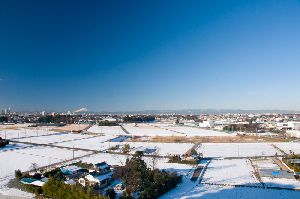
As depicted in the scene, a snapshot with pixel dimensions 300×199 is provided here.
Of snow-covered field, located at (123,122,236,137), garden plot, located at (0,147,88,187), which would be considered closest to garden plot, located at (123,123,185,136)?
snow-covered field, located at (123,122,236,137)

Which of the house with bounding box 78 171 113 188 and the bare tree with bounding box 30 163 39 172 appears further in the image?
the bare tree with bounding box 30 163 39 172

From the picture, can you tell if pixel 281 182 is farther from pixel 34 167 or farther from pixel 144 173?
pixel 34 167

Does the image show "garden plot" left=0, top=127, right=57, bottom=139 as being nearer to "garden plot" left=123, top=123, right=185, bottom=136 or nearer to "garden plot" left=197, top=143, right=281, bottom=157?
"garden plot" left=123, top=123, right=185, bottom=136

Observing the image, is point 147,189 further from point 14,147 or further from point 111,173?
point 14,147

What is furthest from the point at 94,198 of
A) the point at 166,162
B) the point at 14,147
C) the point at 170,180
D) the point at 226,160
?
the point at 14,147

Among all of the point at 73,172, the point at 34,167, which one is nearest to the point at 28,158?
the point at 34,167

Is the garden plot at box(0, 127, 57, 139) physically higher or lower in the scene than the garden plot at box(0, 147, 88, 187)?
higher
